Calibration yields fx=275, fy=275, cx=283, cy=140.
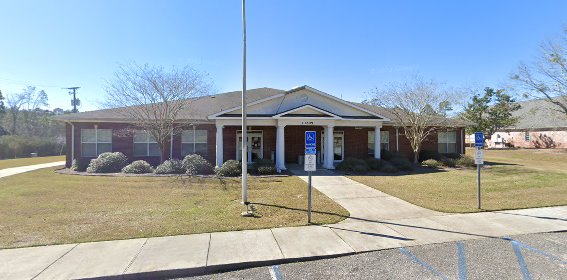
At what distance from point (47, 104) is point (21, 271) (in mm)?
78959

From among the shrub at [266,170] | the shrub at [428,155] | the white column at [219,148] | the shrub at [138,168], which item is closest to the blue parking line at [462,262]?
the shrub at [266,170]

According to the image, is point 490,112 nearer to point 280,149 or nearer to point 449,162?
point 449,162

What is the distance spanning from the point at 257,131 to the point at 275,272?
14.6m

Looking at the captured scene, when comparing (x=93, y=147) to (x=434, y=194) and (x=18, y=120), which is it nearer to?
(x=434, y=194)

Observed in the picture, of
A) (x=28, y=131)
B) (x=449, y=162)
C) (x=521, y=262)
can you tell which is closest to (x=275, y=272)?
(x=521, y=262)

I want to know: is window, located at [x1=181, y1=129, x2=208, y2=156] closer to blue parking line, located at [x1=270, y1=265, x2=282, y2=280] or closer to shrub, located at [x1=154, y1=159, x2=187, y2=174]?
shrub, located at [x1=154, y1=159, x2=187, y2=174]

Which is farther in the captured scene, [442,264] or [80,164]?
[80,164]

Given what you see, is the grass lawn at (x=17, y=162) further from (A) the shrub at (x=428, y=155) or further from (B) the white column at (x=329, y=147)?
(A) the shrub at (x=428, y=155)

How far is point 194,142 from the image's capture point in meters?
18.1

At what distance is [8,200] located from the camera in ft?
30.0

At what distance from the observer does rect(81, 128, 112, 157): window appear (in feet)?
56.4

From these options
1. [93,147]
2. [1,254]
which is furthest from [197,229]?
[93,147]

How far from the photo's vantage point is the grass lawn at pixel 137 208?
20.3 feet

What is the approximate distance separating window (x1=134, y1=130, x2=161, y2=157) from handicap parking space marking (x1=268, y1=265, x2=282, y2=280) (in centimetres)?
1551
